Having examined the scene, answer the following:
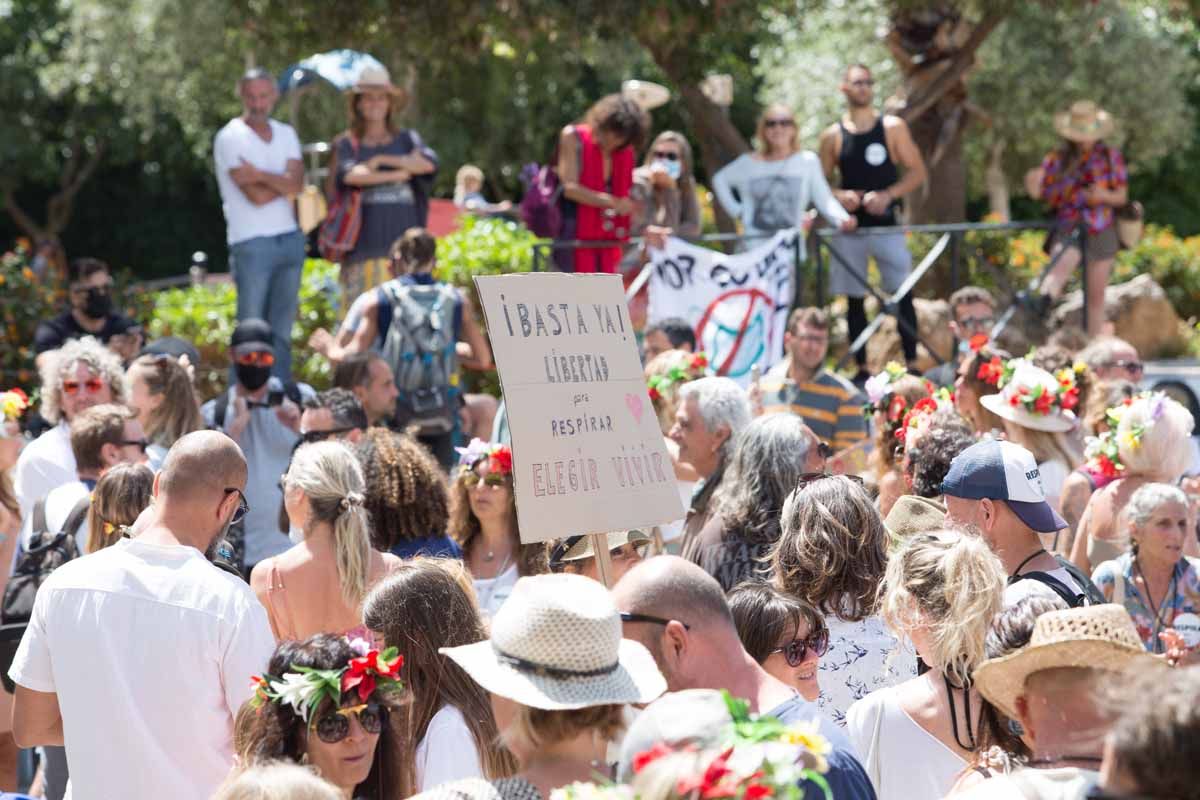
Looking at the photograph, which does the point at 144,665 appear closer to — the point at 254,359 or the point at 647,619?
the point at 647,619

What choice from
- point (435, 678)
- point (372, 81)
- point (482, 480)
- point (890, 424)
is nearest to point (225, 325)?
point (372, 81)

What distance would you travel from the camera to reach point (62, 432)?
655 cm

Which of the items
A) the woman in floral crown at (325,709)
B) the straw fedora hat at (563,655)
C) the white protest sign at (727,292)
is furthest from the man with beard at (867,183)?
the straw fedora hat at (563,655)

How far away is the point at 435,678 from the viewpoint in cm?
392

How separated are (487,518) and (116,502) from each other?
1.41 m

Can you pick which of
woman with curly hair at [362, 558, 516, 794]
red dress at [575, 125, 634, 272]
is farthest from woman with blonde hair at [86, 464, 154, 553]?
red dress at [575, 125, 634, 272]

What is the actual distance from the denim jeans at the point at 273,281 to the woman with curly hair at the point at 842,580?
5830 millimetres

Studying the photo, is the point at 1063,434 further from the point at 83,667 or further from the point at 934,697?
the point at 83,667

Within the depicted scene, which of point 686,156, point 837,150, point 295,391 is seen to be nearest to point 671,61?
point 686,156

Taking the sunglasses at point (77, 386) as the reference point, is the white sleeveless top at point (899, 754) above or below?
A: below

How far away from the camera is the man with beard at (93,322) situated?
30.1ft

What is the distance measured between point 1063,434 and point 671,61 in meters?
8.58

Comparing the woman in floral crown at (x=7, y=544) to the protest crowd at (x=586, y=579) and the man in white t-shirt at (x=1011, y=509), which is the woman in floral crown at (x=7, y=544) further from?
the man in white t-shirt at (x=1011, y=509)

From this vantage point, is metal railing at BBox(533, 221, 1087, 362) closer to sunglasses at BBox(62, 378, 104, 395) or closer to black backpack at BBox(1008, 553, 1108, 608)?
sunglasses at BBox(62, 378, 104, 395)
